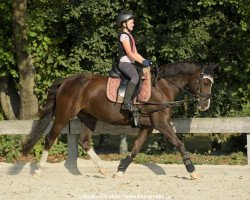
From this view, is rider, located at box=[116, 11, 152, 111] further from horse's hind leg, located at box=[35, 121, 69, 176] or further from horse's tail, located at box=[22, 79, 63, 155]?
horse's tail, located at box=[22, 79, 63, 155]

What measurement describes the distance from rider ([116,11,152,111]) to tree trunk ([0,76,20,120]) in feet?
15.5

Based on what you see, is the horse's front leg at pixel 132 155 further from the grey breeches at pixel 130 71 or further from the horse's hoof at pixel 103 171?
the grey breeches at pixel 130 71

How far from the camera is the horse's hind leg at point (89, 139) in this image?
9654mm

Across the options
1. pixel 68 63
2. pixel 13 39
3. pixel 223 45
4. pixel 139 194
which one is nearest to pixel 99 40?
pixel 68 63

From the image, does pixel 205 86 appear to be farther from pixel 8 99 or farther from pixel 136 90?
pixel 8 99

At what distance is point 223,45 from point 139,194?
563cm

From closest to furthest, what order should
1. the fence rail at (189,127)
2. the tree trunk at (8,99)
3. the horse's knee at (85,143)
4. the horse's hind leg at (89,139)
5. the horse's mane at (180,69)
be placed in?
the horse's mane at (180,69), the horse's hind leg at (89,139), the horse's knee at (85,143), the fence rail at (189,127), the tree trunk at (8,99)

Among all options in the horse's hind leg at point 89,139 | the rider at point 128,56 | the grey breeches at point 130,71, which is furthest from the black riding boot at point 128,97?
the horse's hind leg at point 89,139

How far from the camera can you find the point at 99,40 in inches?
476

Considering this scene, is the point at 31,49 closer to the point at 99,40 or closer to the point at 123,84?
the point at 99,40

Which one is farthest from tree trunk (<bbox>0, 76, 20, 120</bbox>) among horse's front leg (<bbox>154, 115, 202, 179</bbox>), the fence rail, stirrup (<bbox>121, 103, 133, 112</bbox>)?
horse's front leg (<bbox>154, 115, 202, 179</bbox>)

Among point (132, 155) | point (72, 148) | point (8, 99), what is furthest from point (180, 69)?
point (8, 99)

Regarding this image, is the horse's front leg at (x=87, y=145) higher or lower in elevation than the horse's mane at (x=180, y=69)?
lower

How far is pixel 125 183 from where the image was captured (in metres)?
8.64
